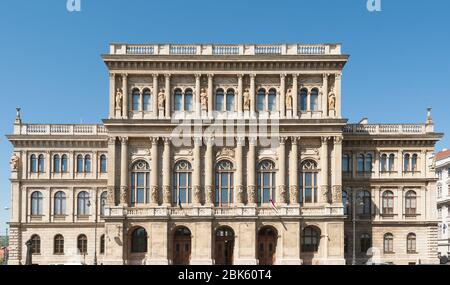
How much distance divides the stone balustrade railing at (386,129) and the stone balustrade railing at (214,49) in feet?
29.8

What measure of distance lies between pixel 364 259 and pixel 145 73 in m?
29.5

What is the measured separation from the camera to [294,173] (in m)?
56.1

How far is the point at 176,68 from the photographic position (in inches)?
2247

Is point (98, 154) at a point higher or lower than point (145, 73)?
lower

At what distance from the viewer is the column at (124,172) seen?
182 feet

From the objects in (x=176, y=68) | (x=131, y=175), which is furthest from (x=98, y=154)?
(x=176, y=68)

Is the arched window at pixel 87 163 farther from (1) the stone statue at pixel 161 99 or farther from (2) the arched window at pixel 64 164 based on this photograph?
(1) the stone statue at pixel 161 99

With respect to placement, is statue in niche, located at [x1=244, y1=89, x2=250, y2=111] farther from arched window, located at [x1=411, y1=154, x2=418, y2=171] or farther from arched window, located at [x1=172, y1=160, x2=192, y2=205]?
arched window, located at [x1=411, y1=154, x2=418, y2=171]

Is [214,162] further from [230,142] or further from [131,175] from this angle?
[131,175]

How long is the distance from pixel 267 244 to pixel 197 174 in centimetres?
964

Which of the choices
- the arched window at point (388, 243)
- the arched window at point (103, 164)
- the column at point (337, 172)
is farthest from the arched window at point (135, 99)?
the arched window at point (388, 243)

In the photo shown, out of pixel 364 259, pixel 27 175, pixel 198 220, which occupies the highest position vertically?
pixel 27 175

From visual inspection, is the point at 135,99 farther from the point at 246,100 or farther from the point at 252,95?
the point at 252,95

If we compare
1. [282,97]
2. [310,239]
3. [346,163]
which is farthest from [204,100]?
[310,239]
